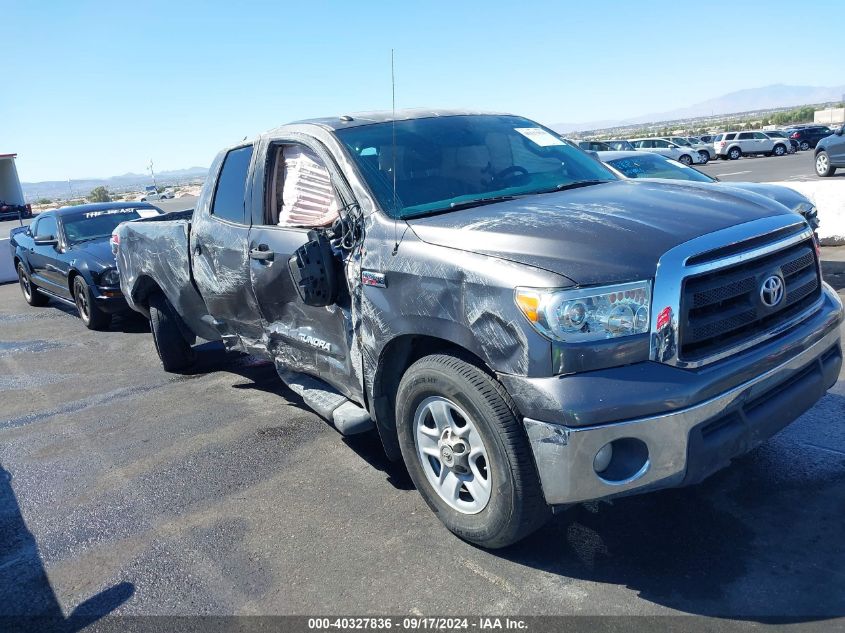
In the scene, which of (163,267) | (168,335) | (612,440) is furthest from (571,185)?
(168,335)

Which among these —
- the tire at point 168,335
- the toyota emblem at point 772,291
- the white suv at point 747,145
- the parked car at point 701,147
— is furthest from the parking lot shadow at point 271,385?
the white suv at point 747,145

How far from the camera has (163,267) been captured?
19.8ft

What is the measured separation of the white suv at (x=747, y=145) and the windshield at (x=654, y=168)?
36132 mm

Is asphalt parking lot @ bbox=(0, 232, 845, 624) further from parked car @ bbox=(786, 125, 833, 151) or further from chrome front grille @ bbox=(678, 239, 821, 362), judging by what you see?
parked car @ bbox=(786, 125, 833, 151)

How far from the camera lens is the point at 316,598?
10.2 feet

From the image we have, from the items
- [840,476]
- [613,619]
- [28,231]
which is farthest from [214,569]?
[28,231]

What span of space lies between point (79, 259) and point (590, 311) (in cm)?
846

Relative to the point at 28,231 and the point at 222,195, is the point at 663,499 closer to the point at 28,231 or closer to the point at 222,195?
the point at 222,195

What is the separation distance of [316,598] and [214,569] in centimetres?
62

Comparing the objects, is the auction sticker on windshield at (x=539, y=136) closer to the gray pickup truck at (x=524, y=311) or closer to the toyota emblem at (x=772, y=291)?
the gray pickup truck at (x=524, y=311)

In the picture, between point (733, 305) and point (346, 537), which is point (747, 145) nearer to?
point (733, 305)

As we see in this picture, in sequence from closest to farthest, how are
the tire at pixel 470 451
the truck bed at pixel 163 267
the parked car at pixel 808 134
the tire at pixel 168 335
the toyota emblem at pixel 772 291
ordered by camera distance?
the tire at pixel 470 451 < the toyota emblem at pixel 772 291 < the truck bed at pixel 163 267 < the tire at pixel 168 335 < the parked car at pixel 808 134

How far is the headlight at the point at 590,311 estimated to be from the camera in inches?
108

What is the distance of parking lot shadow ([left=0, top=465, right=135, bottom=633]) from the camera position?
3.13 m
